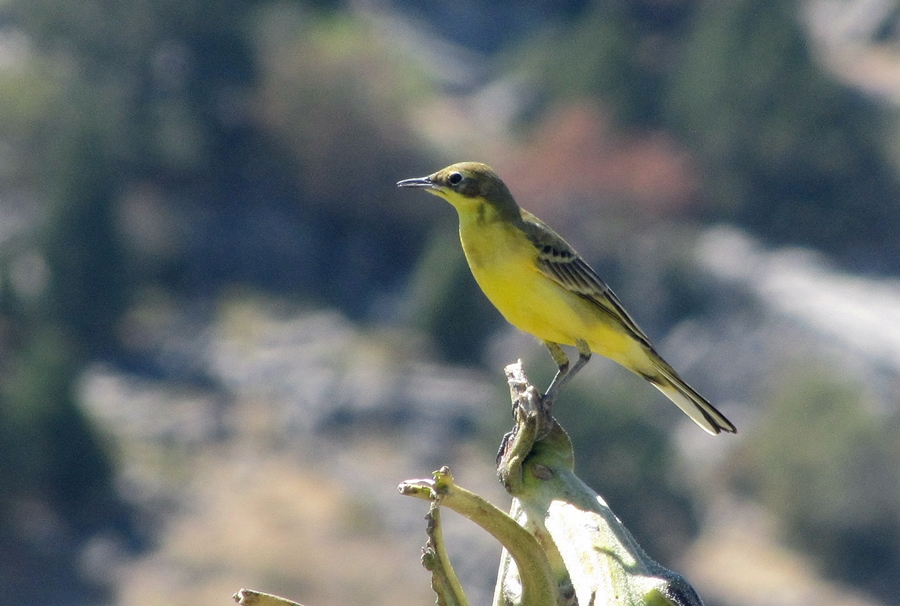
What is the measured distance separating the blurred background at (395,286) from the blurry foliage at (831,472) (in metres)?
0.15

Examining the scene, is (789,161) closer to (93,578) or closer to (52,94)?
(52,94)

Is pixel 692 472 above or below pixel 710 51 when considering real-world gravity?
below

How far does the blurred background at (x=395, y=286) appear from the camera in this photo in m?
58.7

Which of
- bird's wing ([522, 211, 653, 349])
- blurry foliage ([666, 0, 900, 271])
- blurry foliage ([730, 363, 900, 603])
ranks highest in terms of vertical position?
blurry foliage ([666, 0, 900, 271])

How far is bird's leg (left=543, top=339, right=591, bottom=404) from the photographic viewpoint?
24.2ft

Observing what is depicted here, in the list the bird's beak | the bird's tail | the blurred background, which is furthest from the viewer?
the blurred background

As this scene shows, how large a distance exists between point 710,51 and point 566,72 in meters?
9.38

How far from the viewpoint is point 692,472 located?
69125 mm

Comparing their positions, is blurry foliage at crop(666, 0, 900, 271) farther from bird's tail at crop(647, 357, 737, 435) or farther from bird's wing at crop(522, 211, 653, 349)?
bird's tail at crop(647, 357, 737, 435)

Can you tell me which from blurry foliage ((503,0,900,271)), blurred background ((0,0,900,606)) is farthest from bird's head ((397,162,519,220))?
blurry foliage ((503,0,900,271))

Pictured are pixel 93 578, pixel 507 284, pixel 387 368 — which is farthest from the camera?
pixel 387 368

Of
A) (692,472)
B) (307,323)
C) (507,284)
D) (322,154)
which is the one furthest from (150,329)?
(507,284)

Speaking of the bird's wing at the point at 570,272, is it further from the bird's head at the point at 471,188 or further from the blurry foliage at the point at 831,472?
the blurry foliage at the point at 831,472

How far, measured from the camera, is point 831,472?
68250 millimetres
